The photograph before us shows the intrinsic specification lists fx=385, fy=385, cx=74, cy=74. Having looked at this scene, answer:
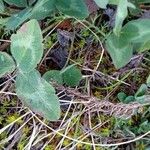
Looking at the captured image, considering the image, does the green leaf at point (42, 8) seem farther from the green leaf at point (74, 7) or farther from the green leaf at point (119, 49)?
the green leaf at point (119, 49)

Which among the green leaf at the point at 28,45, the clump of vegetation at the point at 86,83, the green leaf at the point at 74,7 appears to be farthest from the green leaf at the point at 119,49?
the green leaf at the point at 28,45

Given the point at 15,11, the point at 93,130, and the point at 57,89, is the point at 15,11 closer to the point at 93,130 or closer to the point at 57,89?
the point at 57,89

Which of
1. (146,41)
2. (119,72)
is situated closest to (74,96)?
(119,72)

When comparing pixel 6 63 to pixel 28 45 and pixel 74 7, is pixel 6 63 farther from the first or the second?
pixel 74 7

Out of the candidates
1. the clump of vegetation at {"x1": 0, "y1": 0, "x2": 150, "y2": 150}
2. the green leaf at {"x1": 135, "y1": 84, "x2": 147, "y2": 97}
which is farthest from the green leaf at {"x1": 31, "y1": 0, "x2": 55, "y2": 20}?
the green leaf at {"x1": 135, "y1": 84, "x2": 147, "y2": 97}

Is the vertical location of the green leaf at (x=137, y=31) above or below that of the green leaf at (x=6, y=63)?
below

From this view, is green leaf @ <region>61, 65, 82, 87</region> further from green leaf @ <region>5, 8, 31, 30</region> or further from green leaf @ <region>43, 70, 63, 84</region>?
green leaf @ <region>5, 8, 31, 30</region>

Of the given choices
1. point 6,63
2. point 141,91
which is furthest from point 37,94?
point 141,91
